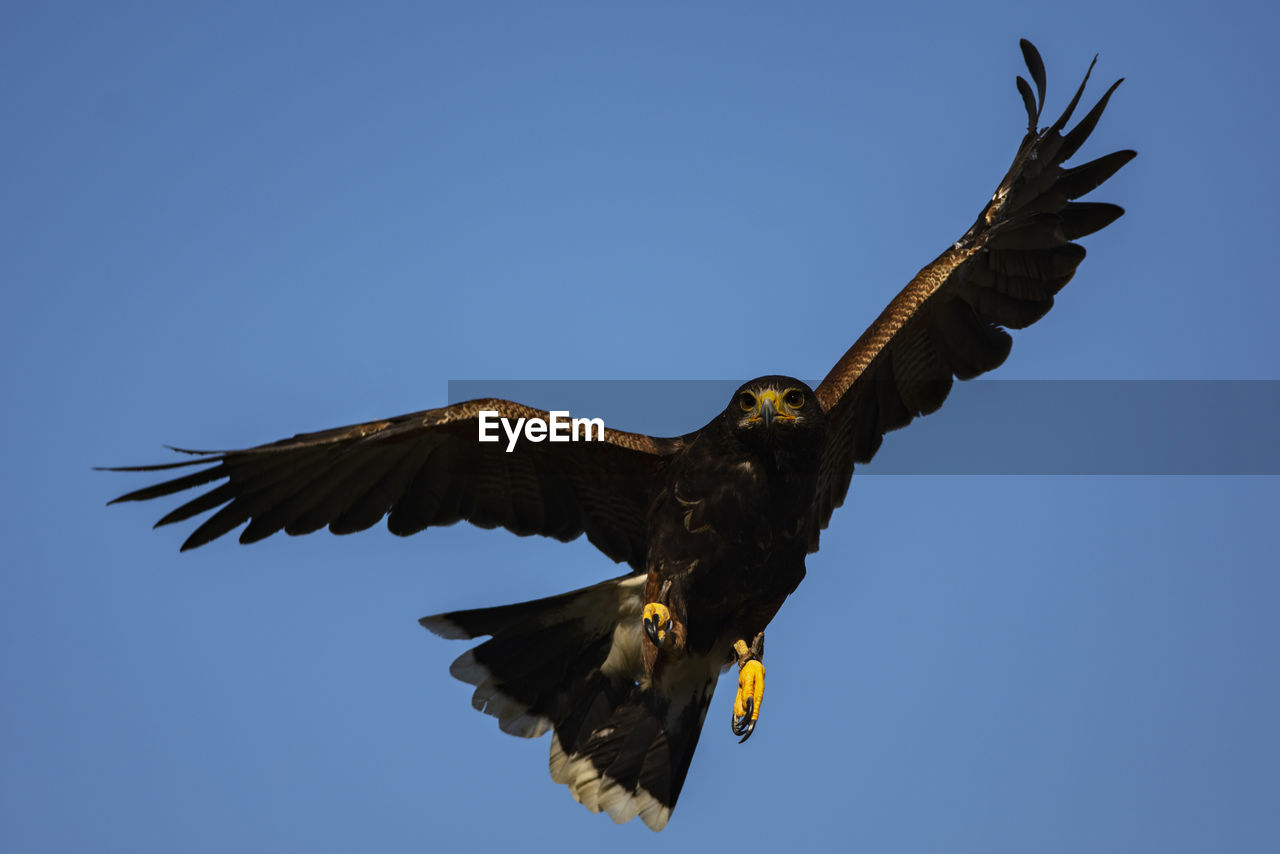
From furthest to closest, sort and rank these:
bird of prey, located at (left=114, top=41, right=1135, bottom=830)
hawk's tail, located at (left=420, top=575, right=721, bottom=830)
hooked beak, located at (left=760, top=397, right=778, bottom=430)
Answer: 1. hawk's tail, located at (left=420, top=575, right=721, bottom=830)
2. bird of prey, located at (left=114, top=41, right=1135, bottom=830)
3. hooked beak, located at (left=760, top=397, right=778, bottom=430)

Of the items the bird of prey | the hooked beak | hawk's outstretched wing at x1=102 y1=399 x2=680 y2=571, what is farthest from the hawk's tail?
the hooked beak

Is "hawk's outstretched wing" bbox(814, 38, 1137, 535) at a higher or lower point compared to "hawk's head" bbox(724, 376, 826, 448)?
higher

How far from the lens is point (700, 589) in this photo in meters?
9.20

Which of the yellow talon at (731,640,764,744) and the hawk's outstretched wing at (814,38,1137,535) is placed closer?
the yellow talon at (731,640,764,744)

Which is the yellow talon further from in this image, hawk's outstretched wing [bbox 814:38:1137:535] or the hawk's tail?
hawk's outstretched wing [bbox 814:38:1137:535]

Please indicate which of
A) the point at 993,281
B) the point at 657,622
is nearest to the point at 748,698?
the point at 657,622

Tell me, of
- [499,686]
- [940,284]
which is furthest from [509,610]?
[940,284]

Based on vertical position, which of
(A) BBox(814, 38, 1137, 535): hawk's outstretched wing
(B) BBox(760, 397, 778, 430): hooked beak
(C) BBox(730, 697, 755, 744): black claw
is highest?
(A) BBox(814, 38, 1137, 535): hawk's outstretched wing

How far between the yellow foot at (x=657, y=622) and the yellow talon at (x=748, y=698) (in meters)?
0.59

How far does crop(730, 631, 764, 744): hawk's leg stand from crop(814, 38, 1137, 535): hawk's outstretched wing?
1.24 meters

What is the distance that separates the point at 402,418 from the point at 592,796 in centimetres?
266

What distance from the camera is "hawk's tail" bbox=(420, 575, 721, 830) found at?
9766 millimetres

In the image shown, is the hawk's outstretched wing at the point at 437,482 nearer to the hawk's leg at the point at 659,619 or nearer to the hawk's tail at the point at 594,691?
the hawk's tail at the point at 594,691

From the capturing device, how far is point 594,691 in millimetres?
10062
